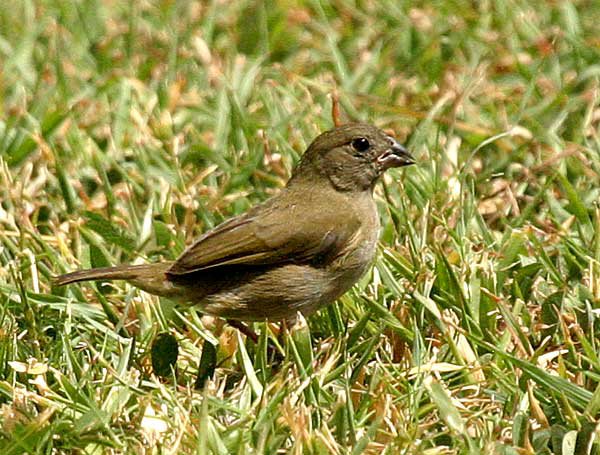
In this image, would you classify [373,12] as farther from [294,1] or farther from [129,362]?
[129,362]

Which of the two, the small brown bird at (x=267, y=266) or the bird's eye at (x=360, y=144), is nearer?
the small brown bird at (x=267, y=266)

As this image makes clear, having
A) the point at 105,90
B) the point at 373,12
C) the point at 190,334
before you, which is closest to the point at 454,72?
the point at 373,12

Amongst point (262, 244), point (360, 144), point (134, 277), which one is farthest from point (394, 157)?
point (134, 277)

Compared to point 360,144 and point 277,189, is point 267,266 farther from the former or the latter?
point 277,189

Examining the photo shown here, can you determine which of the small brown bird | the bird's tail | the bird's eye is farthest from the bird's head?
the bird's tail

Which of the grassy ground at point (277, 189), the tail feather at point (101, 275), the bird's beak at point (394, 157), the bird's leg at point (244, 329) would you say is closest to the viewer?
the grassy ground at point (277, 189)

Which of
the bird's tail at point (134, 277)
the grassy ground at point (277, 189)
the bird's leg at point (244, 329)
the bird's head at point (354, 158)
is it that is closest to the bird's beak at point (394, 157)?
the bird's head at point (354, 158)

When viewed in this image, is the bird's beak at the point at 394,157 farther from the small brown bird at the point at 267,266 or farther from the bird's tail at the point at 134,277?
the bird's tail at the point at 134,277
